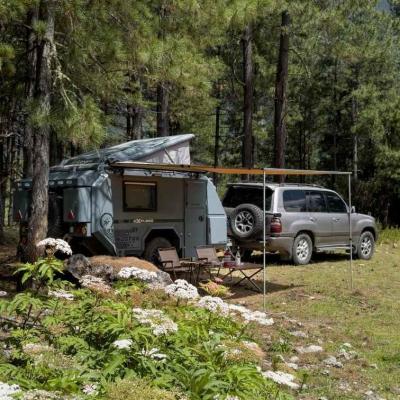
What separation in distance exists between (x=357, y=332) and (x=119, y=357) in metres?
5.38

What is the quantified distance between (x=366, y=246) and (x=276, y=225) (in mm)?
3875

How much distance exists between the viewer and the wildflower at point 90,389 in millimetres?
2599

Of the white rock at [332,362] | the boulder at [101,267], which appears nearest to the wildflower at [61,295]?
the white rock at [332,362]

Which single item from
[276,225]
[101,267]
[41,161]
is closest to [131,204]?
[101,267]

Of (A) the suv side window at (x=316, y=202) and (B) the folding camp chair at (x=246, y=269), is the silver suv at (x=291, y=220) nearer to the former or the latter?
(A) the suv side window at (x=316, y=202)

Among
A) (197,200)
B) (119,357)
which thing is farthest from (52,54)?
(119,357)

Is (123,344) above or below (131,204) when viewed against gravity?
below

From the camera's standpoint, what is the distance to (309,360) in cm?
628

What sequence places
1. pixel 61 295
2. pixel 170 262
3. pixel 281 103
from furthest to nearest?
pixel 281 103
pixel 170 262
pixel 61 295

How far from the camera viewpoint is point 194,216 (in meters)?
12.4

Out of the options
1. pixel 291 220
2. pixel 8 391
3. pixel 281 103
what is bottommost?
pixel 8 391

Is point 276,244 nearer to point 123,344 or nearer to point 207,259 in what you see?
point 207,259

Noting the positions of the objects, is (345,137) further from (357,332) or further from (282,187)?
(357,332)

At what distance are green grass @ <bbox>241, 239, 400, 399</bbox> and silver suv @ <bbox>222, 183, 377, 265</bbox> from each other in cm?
52
